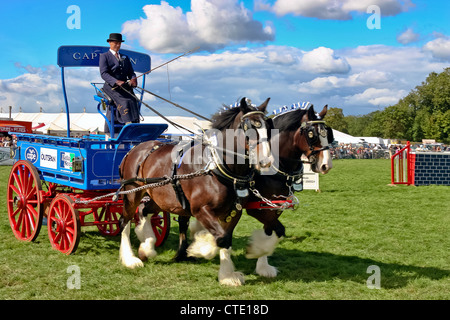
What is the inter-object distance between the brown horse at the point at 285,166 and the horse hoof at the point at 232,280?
51 cm

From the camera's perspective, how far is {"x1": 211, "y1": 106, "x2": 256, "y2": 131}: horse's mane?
572 cm

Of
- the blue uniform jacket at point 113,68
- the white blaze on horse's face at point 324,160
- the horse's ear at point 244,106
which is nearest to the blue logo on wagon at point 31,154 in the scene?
the blue uniform jacket at point 113,68

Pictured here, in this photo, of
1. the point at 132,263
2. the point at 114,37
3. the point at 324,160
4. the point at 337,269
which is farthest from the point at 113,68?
the point at 337,269

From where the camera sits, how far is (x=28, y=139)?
8633mm

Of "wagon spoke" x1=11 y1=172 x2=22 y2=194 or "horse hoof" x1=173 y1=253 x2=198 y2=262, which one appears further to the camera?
"wagon spoke" x1=11 y1=172 x2=22 y2=194

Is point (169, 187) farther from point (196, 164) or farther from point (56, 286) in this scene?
point (56, 286)

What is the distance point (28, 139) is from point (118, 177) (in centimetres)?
241

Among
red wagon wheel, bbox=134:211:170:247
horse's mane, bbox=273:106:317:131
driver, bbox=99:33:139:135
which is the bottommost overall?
red wagon wheel, bbox=134:211:170:247

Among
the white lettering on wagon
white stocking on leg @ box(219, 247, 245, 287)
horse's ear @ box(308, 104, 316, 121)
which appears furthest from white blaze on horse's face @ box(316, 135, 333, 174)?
the white lettering on wagon

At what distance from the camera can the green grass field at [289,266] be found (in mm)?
5488

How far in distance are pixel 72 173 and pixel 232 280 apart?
10.5 feet

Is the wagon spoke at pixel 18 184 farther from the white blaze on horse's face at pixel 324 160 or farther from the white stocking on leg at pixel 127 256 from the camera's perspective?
the white blaze on horse's face at pixel 324 160

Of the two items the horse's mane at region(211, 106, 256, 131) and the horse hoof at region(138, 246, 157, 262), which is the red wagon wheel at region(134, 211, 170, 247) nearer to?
the horse hoof at region(138, 246, 157, 262)

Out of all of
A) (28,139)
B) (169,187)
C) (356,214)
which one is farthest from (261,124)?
(356,214)
